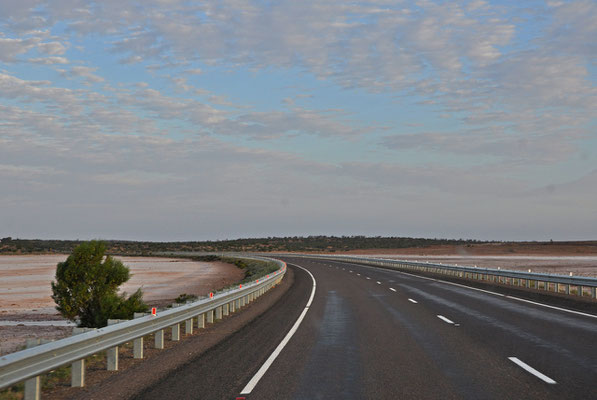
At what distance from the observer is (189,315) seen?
13.1 metres

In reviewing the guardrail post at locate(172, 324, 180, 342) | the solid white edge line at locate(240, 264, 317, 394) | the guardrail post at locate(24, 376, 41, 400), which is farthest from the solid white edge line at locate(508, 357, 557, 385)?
the guardrail post at locate(172, 324, 180, 342)

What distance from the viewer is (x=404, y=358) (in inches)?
397

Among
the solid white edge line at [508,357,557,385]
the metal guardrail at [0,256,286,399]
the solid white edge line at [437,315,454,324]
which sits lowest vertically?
the solid white edge line at [437,315,454,324]

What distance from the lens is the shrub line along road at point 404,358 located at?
7.70 metres

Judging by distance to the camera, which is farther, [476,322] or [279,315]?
[279,315]

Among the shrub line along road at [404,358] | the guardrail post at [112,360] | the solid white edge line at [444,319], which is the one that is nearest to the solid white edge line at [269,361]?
the shrub line along road at [404,358]

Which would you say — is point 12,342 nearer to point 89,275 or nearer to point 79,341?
point 89,275

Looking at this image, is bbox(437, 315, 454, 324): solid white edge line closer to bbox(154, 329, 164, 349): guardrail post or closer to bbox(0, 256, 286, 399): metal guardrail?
bbox(0, 256, 286, 399): metal guardrail

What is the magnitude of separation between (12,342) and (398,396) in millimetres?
12527

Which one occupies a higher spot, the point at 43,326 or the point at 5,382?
the point at 5,382

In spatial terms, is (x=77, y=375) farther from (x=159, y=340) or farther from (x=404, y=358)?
(x=404, y=358)

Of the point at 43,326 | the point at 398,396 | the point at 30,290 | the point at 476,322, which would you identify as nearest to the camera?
the point at 398,396

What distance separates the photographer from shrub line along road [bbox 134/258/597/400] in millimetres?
7699

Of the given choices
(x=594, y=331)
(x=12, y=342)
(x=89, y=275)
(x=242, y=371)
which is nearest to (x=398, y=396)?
(x=242, y=371)
